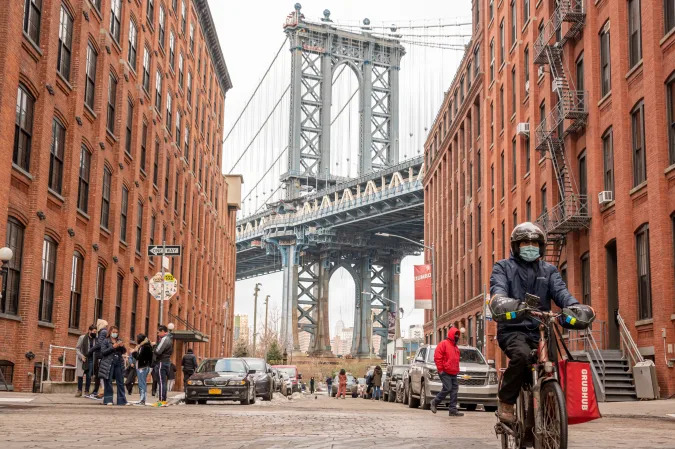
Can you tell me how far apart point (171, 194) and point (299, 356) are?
56548mm

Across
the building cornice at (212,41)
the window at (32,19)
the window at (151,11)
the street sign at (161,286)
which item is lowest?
the street sign at (161,286)

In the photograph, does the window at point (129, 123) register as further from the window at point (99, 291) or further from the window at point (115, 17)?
the window at point (99, 291)

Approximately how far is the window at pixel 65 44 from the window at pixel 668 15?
16.7 metres

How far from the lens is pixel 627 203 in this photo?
26.4 m

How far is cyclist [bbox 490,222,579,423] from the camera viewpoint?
680cm

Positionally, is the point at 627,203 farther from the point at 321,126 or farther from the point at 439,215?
the point at 321,126

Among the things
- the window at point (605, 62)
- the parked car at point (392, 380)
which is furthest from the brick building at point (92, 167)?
the window at point (605, 62)

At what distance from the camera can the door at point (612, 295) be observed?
2828 centimetres

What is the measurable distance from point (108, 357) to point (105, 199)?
13.2 metres

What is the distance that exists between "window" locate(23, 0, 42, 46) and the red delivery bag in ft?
64.5

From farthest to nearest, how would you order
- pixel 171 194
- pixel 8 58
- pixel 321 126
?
1. pixel 321 126
2. pixel 171 194
3. pixel 8 58

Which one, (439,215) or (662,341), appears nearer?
A: (662,341)

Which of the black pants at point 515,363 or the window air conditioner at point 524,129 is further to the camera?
the window air conditioner at point 524,129

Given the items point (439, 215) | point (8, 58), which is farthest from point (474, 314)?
point (8, 58)
